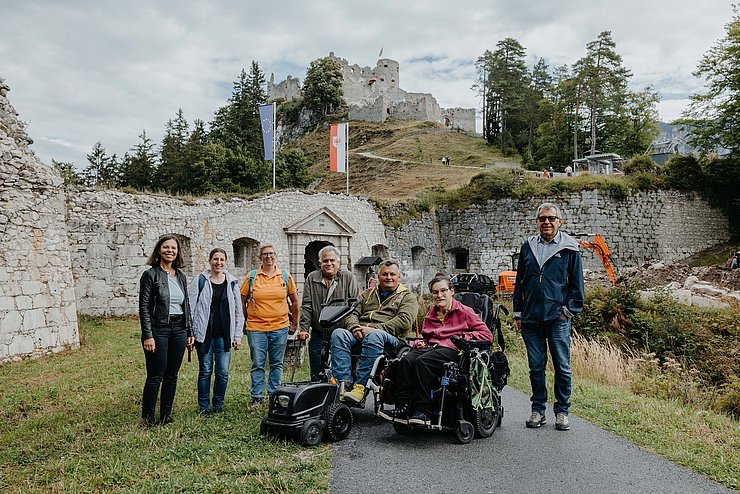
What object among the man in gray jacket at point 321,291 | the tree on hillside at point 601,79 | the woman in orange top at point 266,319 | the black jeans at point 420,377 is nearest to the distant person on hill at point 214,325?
the woman in orange top at point 266,319

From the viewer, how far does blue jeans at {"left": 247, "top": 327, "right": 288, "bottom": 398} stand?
5.04 metres

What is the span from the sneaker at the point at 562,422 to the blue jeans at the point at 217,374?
2980 mm

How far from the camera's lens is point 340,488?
121 inches

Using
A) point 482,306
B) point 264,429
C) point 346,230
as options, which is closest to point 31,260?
point 264,429

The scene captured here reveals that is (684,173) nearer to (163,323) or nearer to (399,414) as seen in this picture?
(399,414)

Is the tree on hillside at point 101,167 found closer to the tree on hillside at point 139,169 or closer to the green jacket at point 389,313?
the tree on hillside at point 139,169

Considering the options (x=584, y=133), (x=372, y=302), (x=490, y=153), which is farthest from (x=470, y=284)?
(x=490, y=153)

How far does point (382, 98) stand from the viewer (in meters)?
50.0

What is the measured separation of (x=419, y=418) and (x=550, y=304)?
4.71ft

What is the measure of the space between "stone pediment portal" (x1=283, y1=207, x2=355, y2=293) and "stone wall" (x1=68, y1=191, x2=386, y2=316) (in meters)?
0.03

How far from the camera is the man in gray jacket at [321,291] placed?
5.21 metres

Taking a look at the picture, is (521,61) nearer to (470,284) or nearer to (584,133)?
(584,133)

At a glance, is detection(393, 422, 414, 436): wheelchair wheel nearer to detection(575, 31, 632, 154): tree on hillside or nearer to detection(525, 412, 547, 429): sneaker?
detection(525, 412, 547, 429): sneaker

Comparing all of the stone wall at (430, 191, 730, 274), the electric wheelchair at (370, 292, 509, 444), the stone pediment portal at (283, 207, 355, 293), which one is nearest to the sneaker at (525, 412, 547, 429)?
the electric wheelchair at (370, 292, 509, 444)
